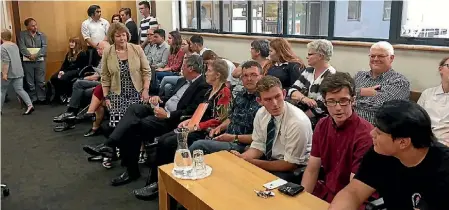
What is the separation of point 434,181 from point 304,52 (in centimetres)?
316

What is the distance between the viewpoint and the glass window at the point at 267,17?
16.4 ft

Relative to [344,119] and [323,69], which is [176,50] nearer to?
[323,69]

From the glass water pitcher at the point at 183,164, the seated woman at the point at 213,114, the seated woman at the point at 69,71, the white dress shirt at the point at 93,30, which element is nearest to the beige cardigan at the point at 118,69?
the seated woman at the point at 213,114

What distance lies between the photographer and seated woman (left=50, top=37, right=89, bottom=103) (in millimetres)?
6684

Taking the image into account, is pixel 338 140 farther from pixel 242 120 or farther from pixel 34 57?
pixel 34 57

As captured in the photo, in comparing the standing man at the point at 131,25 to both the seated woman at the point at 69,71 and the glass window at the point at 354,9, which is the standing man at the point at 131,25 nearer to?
the seated woman at the point at 69,71

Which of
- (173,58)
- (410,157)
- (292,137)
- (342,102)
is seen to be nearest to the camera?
(410,157)

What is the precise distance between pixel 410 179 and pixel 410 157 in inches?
3.5

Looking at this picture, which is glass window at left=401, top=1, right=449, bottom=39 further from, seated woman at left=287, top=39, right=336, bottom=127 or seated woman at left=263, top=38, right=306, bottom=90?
seated woman at left=263, top=38, right=306, bottom=90

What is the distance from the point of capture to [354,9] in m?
4.27

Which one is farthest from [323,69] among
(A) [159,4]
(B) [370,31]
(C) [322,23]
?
(A) [159,4]

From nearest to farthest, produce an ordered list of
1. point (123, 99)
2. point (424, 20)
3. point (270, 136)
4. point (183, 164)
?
point (183, 164) < point (270, 136) < point (424, 20) < point (123, 99)

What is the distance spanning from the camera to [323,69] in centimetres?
358

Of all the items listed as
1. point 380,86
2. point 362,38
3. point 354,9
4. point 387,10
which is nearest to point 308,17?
point 354,9
